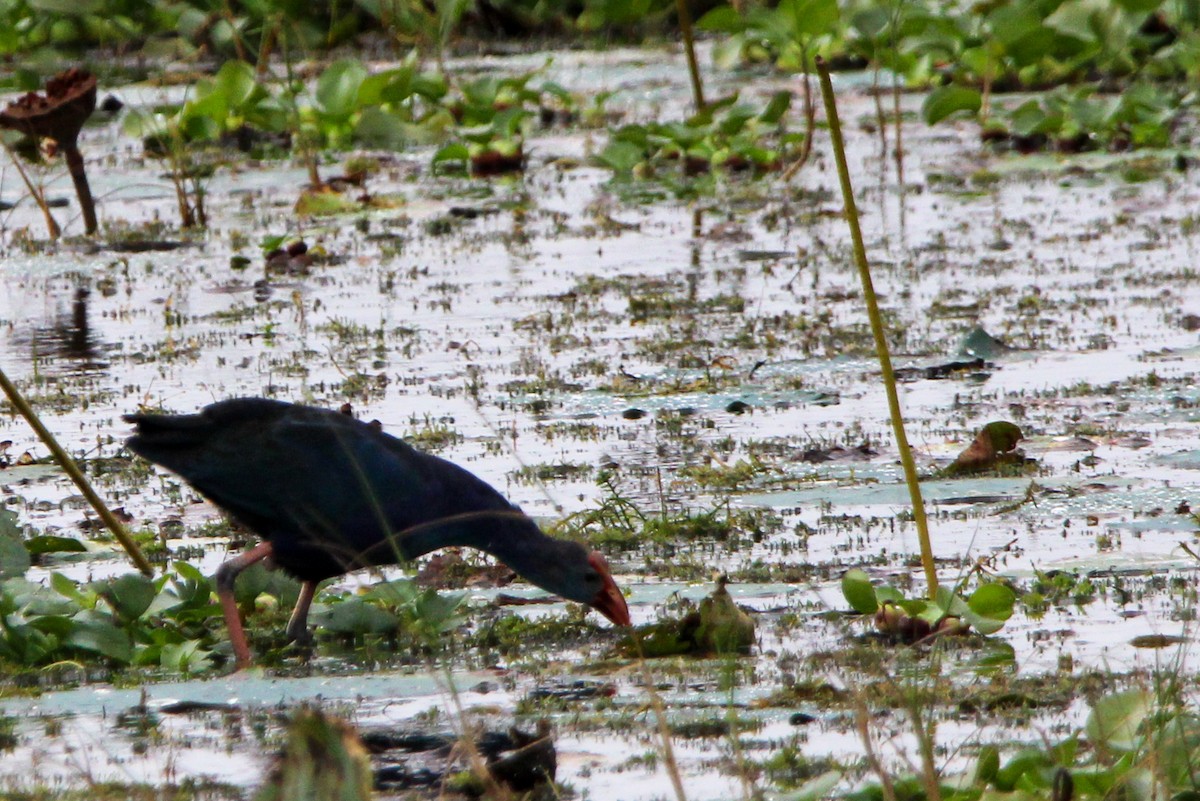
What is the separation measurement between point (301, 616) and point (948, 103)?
7702 millimetres

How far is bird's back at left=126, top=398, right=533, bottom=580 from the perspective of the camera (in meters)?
4.31

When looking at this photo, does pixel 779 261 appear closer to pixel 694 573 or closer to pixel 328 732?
pixel 694 573

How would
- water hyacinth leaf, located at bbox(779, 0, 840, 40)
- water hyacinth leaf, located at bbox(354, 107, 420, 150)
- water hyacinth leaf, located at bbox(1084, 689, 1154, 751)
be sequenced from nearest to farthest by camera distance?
water hyacinth leaf, located at bbox(1084, 689, 1154, 751) → water hyacinth leaf, located at bbox(779, 0, 840, 40) → water hyacinth leaf, located at bbox(354, 107, 420, 150)

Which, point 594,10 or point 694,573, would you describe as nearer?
point 694,573

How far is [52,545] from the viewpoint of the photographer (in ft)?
16.3

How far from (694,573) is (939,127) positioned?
29.3 feet

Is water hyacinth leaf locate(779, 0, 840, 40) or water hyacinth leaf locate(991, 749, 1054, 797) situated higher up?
water hyacinth leaf locate(779, 0, 840, 40)

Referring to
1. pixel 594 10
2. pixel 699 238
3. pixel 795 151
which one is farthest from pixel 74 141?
pixel 594 10

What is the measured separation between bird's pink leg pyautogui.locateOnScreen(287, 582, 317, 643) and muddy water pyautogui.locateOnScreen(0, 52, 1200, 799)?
223mm

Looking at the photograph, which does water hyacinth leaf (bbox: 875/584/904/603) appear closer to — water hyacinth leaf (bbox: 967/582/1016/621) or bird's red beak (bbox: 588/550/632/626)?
water hyacinth leaf (bbox: 967/582/1016/621)

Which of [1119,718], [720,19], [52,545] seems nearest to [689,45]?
[720,19]

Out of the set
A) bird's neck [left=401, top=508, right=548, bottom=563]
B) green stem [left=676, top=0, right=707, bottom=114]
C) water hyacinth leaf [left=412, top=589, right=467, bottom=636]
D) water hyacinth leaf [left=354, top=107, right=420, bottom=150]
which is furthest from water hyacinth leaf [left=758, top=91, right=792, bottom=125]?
water hyacinth leaf [left=412, top=589, right=467, bottom=636]

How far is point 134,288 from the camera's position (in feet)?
29.9

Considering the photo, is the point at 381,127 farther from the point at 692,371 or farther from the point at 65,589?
the point at 65,589
